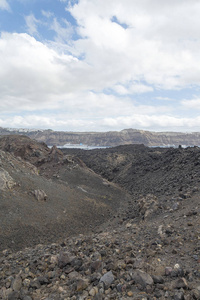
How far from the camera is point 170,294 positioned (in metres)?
3.65

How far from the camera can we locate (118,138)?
133 metres

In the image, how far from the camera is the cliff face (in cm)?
13238

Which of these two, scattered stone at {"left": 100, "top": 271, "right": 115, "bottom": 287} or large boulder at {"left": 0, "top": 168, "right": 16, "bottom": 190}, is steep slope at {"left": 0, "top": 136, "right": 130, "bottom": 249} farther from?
scattered stone at {"left": 100, "top": 271, "right": 115, "bottom": 287}

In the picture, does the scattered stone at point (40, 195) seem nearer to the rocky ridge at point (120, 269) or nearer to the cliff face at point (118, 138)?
the rocky ridge at point (120, 269)

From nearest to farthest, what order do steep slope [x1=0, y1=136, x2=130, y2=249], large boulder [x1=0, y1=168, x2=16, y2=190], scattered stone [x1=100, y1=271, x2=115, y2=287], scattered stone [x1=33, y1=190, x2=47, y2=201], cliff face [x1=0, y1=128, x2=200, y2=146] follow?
1. scattered stone [x1=100, y1=271, x2=115, y2=287]
2. steep slope [x1=0, y1=136, x2=130, y2=249]
3. large boulder [x1=0, y1=168, x2=16, y2=190]
4. scattered stone [x1=33, y1=190, x2=47, y2=201]
5. cliff face [x1=0, y1=128, x2=200, y2=146]

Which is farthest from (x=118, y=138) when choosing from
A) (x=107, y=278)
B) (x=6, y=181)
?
(x=107, y=278)

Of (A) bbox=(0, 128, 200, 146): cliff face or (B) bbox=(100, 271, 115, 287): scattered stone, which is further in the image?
(A) bbox=(0, 128, 200, 146): cliff face

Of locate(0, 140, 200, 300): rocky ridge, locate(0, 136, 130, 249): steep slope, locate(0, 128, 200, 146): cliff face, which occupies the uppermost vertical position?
locate(0, 128, 200, 146): cliff face

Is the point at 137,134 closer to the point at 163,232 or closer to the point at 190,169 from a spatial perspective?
the point at 190,169

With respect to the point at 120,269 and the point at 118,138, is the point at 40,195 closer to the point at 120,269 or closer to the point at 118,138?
the point at 120,269

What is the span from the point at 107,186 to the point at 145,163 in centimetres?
995

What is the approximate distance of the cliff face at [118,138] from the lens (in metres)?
132

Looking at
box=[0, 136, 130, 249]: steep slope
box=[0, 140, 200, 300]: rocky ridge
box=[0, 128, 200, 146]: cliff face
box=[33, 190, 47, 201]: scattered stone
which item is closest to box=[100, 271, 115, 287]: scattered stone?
box=[0, 140, 200, 300]: rocky ridge

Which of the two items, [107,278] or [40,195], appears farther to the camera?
[40,195]
